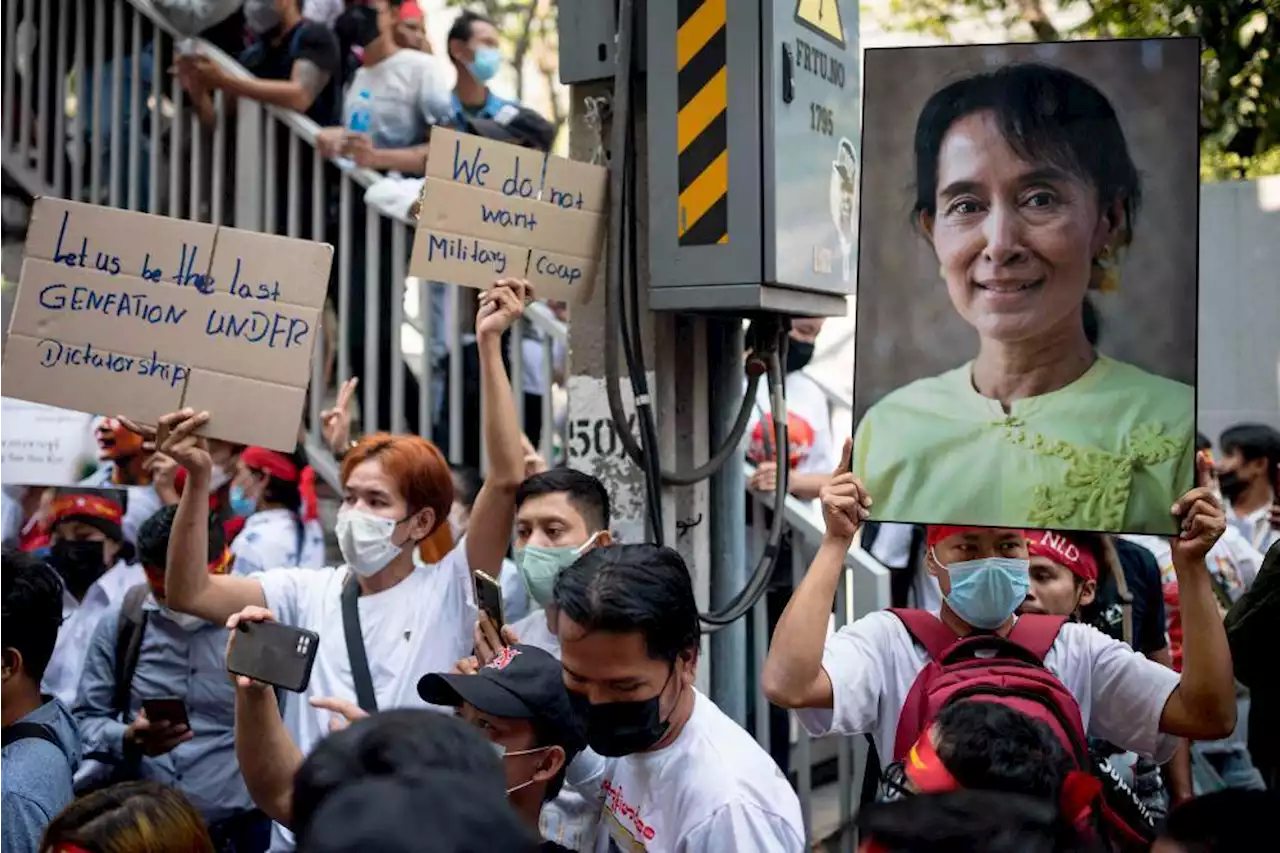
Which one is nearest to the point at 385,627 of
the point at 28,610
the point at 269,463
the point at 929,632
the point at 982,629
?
the point at 28,610

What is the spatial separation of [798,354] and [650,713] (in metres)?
4.02

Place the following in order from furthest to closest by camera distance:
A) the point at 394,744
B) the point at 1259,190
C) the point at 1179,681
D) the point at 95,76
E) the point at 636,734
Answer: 1. the point at 1259,190
2. the point at 95,76
3. the point at 1179,681
4. the point at 636,734
5. the point at 394,744

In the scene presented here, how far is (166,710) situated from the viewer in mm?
4445

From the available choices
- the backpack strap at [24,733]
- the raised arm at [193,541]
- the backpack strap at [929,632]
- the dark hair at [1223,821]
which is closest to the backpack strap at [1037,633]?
the backpack strap at [929,632]

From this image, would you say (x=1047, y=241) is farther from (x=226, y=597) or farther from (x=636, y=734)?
(x=226, y=597)

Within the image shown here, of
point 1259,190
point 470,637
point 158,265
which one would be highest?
point 1259,190

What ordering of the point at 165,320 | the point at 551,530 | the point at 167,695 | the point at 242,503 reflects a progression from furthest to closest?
the point at 242,503
the point at 167,695
the point at 551,530
the point at 165,320

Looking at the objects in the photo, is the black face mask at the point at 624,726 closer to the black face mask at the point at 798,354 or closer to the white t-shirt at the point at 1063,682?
the white t-shirt at the point at 1063,682

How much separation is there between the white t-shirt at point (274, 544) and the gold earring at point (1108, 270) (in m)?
3.48

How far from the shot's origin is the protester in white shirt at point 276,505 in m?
5.83

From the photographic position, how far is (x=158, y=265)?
3883 millimetres

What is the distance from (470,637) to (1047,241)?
1792 millimetres

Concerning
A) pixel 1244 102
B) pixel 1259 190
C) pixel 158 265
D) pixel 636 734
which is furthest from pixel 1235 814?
pixel 1244 102

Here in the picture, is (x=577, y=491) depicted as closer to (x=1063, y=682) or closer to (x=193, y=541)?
(x=193, y=541)
